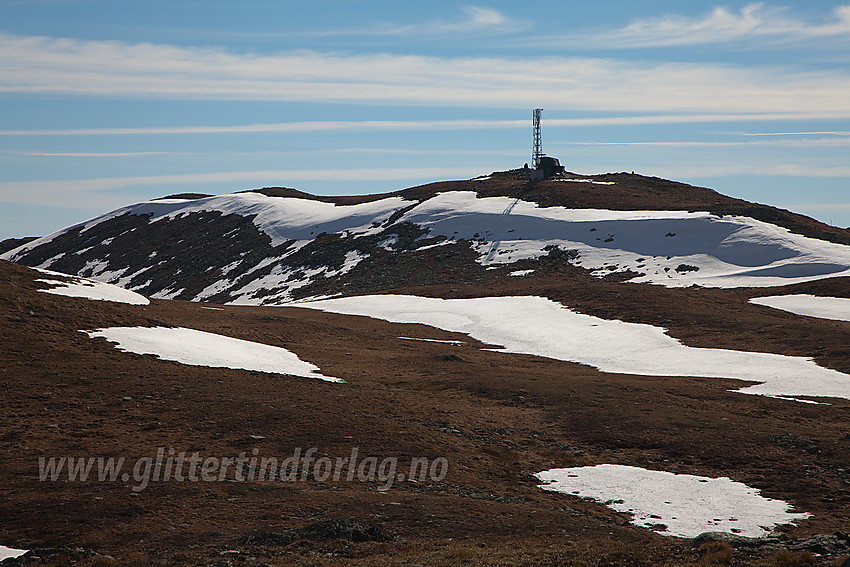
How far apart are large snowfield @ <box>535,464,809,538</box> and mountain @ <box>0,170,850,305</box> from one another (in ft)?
153

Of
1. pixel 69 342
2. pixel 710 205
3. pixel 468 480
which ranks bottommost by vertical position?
pixel 468 480

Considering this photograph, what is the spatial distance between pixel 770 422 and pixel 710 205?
2777 inches

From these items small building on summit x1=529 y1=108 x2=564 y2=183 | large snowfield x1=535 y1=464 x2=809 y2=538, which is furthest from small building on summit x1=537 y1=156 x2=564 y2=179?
large snowfield x1=535 y1=464 x2=809 y2=538

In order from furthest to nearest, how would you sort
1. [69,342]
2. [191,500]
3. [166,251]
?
[166,251], [69,342], [191,500]

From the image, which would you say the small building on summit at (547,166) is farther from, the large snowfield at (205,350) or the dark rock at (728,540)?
the dark rock at (728,540)

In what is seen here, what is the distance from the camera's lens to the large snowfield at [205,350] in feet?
107

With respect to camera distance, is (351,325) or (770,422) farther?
(351,325)

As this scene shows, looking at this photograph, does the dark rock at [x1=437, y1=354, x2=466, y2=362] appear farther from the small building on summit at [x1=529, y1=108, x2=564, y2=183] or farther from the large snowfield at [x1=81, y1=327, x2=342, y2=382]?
the small building on summit at [x1=529, y1=108, x2=564, y2=183]

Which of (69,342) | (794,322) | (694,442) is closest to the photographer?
(694,442)

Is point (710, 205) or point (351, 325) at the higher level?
point (710, 205)

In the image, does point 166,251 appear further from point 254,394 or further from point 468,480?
point 468,480

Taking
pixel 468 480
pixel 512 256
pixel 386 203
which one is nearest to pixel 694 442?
pixel 468 480

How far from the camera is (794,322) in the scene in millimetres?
48156

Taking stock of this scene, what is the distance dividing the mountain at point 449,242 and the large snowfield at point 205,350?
3780 cm
